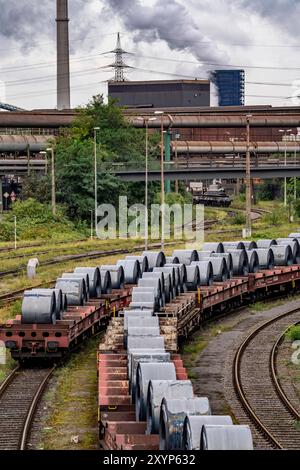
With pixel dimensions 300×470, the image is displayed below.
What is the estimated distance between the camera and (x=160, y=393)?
58.2 ft

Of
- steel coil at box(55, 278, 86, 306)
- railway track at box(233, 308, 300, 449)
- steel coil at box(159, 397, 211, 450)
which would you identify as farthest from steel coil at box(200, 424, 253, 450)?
steel coil at box(55, 278, 86, 306)

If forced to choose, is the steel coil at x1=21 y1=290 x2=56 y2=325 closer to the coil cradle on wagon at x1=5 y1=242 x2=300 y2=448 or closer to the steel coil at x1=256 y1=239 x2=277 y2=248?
the coil cradle on wagon at x1=5 y1=242 x2=300 y2=448

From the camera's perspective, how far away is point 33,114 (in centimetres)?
10206

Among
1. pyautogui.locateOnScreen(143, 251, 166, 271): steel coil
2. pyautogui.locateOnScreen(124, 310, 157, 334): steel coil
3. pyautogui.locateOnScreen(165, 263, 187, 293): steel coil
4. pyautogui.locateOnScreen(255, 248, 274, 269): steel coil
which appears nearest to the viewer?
pyautogui.locateOnScreen(124, 310, 157, 334): steel coil

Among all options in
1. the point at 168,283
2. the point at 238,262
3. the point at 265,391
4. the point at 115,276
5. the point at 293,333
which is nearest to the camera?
the point at 265,391

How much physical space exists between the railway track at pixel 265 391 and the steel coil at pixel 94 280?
5.34 meters

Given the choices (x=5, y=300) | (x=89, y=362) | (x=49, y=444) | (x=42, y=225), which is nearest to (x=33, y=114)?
(x=42, y=225)

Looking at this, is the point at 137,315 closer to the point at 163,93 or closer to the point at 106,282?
the point at 106,282

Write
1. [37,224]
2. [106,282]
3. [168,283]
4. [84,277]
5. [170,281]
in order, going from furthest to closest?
[37,224], [106,282], [170,281], [168,283], [84,277]

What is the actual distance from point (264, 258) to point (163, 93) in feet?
463

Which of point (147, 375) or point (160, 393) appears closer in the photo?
point (160, 393)

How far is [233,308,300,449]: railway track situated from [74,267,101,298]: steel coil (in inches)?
210

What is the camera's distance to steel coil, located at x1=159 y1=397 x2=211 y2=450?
1609cm

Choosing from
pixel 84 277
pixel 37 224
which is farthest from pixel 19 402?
pixel 37 224
